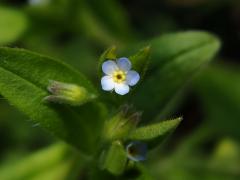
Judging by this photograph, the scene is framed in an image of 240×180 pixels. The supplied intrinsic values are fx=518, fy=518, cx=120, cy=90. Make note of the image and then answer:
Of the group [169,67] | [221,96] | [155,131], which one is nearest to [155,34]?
[221,96]

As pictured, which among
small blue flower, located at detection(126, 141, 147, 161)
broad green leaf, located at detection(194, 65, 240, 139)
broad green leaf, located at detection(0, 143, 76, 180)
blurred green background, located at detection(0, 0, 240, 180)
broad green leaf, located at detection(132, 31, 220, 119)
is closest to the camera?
small blue flower, located at detection(126, 141, 147, 161)

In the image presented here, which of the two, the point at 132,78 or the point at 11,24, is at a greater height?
the point at 11,24

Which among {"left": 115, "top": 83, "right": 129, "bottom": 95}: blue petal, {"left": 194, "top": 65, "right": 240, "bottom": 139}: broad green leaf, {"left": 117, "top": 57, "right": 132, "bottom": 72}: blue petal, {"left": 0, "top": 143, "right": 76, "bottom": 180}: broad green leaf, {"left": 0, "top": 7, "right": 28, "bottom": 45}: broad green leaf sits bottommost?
{"left": 115, "top": 83, "right": 129, "bottom": 95}: blue petal

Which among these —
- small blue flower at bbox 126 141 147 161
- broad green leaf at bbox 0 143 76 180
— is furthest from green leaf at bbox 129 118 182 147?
broad green leaf at bbox 0 143 76 180

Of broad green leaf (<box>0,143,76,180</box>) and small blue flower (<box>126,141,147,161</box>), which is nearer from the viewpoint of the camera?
small blue flower (<box>126,141,147,161</box>)

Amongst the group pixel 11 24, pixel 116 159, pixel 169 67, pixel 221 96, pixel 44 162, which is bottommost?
pixel 116 159

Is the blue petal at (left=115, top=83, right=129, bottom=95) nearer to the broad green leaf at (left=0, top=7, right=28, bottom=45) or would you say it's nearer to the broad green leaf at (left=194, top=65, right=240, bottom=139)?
the broad green leaf at (left=0, top=7, right=28, bottom=45)

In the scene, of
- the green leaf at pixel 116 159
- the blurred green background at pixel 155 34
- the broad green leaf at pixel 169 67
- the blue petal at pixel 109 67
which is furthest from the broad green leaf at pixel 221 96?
the blue petal at pixel 109 67

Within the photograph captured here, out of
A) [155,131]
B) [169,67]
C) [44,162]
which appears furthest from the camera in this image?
[44,162]

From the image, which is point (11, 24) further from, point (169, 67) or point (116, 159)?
point (116, 159)
